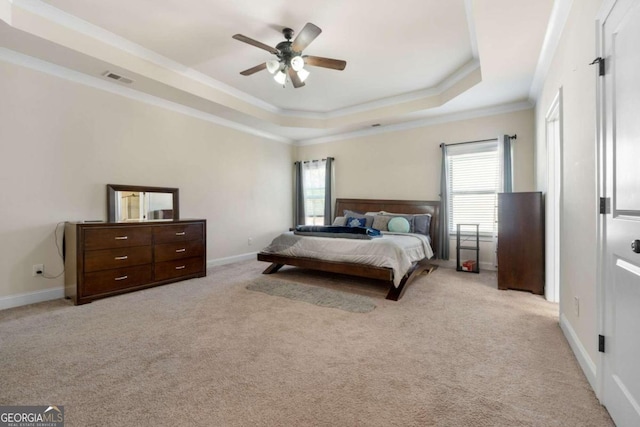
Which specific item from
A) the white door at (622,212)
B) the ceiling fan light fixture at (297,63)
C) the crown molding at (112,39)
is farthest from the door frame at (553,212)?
the crown molding at (112,39)

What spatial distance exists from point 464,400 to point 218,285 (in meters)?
3.09

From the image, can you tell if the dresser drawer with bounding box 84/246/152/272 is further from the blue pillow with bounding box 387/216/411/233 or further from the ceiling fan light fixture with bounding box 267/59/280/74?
the blue pillow with bounding box 387/216/411/233

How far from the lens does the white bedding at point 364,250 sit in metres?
3.26

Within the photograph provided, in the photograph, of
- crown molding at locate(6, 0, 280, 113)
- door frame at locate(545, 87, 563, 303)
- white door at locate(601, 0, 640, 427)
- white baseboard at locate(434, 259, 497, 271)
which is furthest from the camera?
white baseboard at locate(434, 259, 497, 271)

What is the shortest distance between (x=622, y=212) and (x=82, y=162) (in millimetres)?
4803

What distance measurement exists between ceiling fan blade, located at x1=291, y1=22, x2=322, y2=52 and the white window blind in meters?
3.26

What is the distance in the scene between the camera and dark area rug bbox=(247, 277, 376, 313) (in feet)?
9.67

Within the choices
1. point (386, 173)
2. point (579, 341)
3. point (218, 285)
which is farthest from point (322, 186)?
point (579, 341)

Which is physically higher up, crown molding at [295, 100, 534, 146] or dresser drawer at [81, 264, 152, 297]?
crown molding at [295, 100, 534, 146]

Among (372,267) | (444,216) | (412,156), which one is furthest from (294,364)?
(412,156)

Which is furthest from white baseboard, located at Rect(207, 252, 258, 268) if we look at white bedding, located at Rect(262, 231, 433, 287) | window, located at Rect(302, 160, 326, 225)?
window, located at Rect(302, 160, 326, 225)

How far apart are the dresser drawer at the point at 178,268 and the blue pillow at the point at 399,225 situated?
303 centimetres

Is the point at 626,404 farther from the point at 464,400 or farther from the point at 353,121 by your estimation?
the point at 353,121

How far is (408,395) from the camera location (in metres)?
1.54
